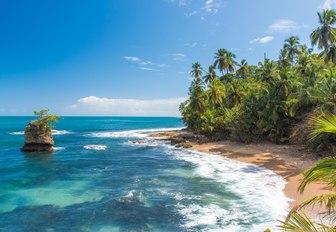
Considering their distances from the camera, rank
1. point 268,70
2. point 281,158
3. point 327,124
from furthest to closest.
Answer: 1. point 268,70
2. point 281,158
3. point 327,124

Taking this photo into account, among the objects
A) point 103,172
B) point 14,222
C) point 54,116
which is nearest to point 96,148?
point 54,116

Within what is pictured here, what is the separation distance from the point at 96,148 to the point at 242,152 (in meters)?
24.1

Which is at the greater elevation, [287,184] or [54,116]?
[54,116]

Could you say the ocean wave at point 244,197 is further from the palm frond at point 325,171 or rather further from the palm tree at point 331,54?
the palm tree at point 331,54

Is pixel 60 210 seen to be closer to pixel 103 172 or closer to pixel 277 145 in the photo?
pixel 103 172

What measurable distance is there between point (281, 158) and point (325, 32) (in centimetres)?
Answer: 2944

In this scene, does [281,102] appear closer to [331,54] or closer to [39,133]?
[331,54]

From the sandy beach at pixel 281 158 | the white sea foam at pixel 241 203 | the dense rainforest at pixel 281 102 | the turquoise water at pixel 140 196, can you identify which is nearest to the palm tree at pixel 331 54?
the dense rainforest at pixel 281 102

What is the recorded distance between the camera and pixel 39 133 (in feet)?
119

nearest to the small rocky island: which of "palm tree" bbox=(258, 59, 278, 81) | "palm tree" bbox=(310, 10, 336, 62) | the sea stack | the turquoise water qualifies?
the sea stack

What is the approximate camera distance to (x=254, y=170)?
23.9m

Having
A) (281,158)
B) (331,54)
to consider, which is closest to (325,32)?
(331,54)

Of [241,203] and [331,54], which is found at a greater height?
[331,54]

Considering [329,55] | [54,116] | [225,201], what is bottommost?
[225,201]
